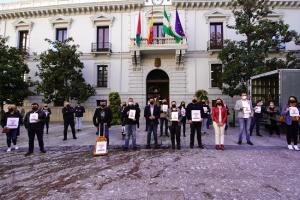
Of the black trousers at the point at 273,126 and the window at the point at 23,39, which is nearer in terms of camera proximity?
the black trousers at the point at 273,126

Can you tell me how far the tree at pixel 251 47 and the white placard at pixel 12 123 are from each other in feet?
45.9

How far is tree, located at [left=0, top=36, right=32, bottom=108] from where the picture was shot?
2030cm

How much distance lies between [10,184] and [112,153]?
3.70 m

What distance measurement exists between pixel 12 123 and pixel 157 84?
50.8ft

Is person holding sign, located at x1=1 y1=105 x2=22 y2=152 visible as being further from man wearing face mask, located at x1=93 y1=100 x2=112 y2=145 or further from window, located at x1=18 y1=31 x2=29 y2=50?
window, located at x1=18 y1=31 x2=29 y2=50

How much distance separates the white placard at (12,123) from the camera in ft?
31.0

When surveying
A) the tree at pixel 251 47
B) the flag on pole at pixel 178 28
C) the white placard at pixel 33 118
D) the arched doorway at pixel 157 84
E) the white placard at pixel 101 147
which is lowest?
the white placard at pixel 101 147

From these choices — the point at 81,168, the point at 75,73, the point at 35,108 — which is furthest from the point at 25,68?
the point at 81,168

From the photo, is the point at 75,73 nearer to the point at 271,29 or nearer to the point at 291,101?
the point at 271,29

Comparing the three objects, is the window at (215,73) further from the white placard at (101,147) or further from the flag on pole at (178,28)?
the white placard at (101,147)

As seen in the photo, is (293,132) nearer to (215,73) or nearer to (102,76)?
(215,73)

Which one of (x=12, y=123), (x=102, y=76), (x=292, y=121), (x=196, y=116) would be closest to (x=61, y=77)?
(x=102, y=76)

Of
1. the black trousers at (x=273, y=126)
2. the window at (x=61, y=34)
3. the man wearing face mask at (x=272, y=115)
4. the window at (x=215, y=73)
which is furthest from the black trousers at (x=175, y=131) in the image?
the window at (x=61, y=34)

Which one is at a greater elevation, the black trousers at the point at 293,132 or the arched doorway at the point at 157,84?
the arched doorway at the point at 157,84
